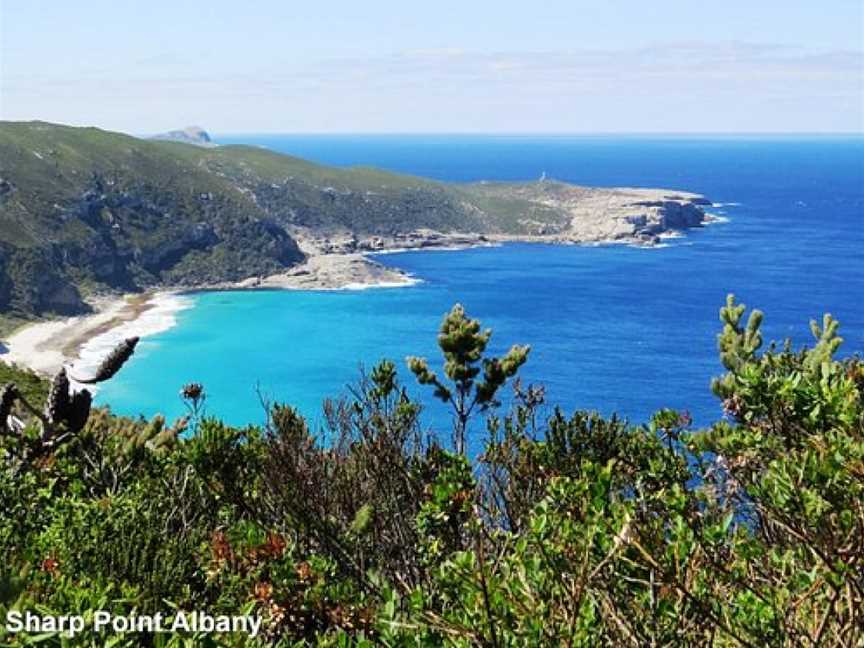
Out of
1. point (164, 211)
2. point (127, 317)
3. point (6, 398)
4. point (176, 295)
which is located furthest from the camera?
point (164, 211)

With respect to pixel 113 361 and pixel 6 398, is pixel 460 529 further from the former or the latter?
pixel 6 398

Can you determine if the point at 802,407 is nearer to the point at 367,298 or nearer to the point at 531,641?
the point at 531,641

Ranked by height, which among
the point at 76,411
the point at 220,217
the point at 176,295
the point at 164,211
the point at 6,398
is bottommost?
the point at 176,295

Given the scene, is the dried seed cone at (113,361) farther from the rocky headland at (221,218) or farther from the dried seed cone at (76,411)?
the rocky headland at (221,218)

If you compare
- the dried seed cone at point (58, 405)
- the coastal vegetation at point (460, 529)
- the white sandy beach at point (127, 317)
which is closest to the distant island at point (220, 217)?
the white sandy beach at point (127, 317)

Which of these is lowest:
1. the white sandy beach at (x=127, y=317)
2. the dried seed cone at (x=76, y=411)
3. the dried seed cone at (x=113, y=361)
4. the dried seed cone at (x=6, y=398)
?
the white sandy beach at (x=127, y=317)

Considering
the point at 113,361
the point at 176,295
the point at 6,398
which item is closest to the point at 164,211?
the point at 176,295
